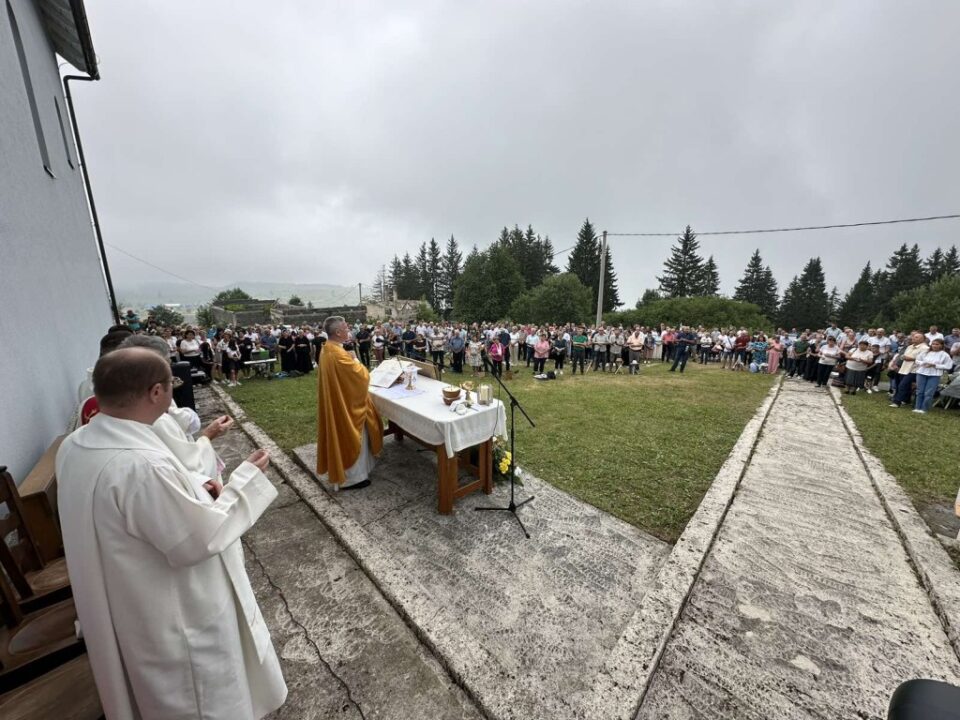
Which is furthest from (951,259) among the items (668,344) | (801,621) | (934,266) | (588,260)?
(801,621)

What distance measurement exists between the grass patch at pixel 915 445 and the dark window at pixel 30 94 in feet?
38.2

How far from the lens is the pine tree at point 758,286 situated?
6266 centimetres

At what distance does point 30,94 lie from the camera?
4883mm

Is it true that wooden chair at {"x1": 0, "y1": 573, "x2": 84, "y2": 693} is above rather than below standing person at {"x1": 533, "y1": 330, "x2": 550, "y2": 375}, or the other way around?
above

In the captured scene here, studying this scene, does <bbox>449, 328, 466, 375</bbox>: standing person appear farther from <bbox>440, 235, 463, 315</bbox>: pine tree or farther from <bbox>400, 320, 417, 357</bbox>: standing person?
<bbox>440, 235, 463, 315</bbox>: pine tree

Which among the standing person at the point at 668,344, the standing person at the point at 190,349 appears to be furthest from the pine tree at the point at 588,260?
the standing person at the point at 190,349

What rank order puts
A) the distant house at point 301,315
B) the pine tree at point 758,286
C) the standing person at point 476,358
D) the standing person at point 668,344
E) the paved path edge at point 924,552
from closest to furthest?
the paved path edge at point 924,552
the standing person at point 476,358
the standing person at point 668,344
the distant house at point 301,315
the pine tree at point 758,286

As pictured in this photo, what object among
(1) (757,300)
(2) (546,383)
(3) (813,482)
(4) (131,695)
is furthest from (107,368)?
(1) (757,300)

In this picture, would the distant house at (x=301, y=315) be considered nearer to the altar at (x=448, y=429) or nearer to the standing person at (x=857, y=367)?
the altar at (x=448, y=429)

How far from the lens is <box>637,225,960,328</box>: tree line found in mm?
55562

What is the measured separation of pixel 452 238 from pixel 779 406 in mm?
76494

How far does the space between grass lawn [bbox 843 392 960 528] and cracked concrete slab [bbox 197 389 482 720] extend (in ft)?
18.8

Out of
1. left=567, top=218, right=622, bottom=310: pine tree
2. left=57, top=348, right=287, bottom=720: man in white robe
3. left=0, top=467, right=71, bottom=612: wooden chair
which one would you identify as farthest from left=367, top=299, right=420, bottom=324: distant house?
left=57, top=348, right=287, bottom=720: man in white robe

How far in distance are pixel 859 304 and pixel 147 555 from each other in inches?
3185
